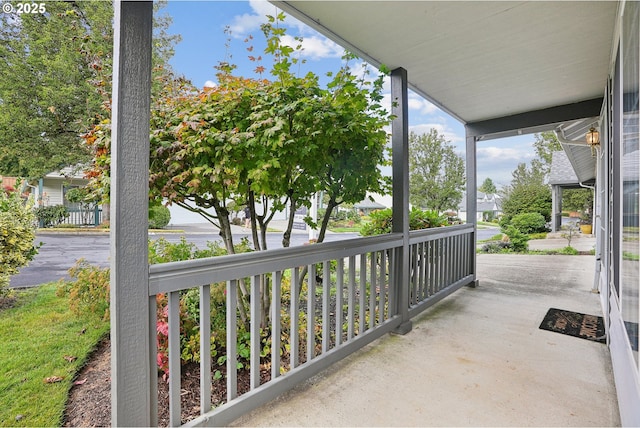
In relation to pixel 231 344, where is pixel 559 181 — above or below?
above

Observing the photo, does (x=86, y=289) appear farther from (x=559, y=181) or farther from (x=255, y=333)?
(x=559, y=181)

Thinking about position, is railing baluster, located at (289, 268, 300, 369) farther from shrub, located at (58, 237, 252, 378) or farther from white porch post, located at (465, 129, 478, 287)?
white porch post, located at (465, 129, 478, 287)

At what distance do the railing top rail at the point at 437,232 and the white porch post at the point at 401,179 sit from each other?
9.5 inches

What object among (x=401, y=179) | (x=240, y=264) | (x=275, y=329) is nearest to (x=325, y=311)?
(x=275, y=329)

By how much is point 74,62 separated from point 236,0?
1.33m

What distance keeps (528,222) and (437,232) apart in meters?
10.6

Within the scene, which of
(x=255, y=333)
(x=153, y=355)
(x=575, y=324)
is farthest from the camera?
(x=575, y=324)

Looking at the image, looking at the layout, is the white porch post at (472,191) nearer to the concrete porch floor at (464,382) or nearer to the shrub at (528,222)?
the concrete porch floor at (464,382)

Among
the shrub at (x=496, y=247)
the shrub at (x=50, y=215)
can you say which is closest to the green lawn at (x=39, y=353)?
the shrub at (x=50, y=215)

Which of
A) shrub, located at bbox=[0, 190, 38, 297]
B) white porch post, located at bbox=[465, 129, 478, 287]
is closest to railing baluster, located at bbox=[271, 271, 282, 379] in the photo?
shrub, located at bbox=[0, 190, 38, 297]

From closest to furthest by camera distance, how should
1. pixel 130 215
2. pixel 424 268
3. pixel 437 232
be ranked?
pixel 130 215 → pixel 424 268 → pixel 437 232

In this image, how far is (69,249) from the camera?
2.52m

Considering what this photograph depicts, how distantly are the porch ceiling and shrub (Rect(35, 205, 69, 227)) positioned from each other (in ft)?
7.46

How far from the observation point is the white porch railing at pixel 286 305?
1.51 m
